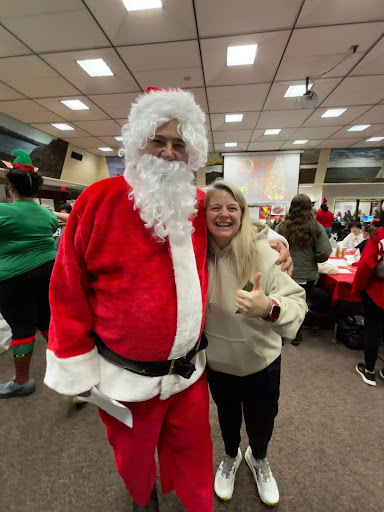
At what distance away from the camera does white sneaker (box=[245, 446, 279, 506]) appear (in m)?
1.19

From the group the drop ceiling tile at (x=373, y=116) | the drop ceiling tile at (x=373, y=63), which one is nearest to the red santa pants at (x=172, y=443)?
the drop ceiling tile at (x=373, y=63)

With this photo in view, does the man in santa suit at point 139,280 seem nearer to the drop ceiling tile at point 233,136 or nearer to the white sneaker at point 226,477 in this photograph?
the white sneaker at point 226,477

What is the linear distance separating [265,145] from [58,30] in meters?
5.61

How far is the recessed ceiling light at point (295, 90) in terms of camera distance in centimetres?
379

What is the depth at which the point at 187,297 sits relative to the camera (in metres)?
0.81

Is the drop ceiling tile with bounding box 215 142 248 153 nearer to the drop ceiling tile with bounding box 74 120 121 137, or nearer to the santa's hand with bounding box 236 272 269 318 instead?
the drop ceiling tile with bounding box 74 120 121 137

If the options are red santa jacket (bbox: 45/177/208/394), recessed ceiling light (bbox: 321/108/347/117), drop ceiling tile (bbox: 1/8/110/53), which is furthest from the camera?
recessed ceiling light (bbox: 321/108/347/117)

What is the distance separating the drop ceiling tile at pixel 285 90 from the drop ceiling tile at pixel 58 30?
8.13 feet

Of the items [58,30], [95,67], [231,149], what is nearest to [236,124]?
[231,149]

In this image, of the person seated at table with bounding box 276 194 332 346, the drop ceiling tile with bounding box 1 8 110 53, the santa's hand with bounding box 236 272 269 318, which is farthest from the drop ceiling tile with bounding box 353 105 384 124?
the santa's hand with bounding box 236 272 269 318

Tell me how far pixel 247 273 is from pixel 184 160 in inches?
18.4

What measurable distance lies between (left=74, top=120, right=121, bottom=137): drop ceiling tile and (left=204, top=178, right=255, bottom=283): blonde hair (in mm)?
5205

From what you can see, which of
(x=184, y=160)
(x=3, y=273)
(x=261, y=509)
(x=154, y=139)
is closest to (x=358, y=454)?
(x=261, y=509)

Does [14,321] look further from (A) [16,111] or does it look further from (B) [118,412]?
(A) [16,111]
